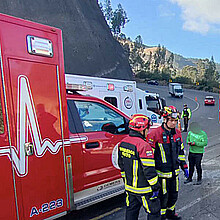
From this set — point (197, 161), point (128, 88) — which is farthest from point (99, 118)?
point (128, 88)

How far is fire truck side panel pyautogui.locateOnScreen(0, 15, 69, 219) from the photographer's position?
264cm

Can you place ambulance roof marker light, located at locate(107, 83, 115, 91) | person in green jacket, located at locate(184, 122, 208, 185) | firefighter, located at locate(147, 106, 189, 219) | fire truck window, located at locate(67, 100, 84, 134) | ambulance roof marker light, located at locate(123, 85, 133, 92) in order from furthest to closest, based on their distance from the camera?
ambulance roof marker light, located at locate(123, 85, 133, 92) → ambulance roof marker light, located at locate(107, 83, 115, 91) → person in green jacket, located at locate(184, 122, 208, 185) → fire truck window, located at locate(67, 100, 84, 134) → firefighter, located at locate(147, 106, 189, 219)

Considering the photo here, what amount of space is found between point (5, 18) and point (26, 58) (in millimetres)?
517

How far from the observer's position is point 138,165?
2656 mm

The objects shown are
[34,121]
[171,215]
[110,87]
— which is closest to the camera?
[34,121]

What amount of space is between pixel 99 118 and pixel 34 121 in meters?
1.89

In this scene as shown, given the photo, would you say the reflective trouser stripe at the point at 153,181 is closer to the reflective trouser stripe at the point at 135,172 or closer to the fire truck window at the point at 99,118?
the reflective trouser stripe at the point at 135,172

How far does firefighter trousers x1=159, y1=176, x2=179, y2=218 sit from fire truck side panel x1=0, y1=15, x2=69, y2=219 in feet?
4.85

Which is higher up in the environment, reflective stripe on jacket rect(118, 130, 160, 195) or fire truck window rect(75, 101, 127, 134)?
fire truck window rect(75, 101, 127, 134)

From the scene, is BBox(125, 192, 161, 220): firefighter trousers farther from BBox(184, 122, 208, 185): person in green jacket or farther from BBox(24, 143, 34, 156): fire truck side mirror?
BBox(184, 122, 208, 185): person in green jacket

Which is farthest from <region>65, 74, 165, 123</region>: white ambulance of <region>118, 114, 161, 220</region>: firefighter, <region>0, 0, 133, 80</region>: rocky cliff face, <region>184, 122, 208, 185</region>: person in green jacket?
<region>0, 0, 133, 80</region>: rocky cliff face

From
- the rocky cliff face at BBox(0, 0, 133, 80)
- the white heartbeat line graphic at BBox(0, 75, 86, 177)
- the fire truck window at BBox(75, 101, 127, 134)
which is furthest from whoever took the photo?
the rocky cliff face at BBox(0, 0, 133, 80)

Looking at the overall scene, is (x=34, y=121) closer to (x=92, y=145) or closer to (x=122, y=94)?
(x=92, y=145)

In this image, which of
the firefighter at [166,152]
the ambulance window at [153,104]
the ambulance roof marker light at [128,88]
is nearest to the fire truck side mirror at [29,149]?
the firefighter at [166,152]
